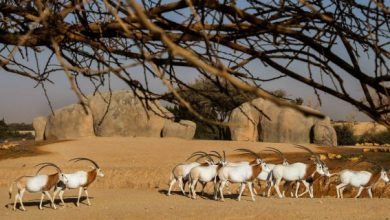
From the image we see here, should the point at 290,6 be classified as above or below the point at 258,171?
above

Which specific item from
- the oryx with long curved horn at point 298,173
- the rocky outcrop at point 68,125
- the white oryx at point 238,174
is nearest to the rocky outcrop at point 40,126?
the rocky outcrop at point 68,125

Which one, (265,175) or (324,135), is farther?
(324,135)

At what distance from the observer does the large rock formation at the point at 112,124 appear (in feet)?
124

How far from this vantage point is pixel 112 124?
1513 inches

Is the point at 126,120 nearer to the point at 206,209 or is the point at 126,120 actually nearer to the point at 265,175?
the point at 265,175

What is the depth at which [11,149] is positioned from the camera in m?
29.1

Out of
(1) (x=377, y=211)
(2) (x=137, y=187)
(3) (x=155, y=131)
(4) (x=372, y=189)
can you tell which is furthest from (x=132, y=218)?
(3) (x=155, y=131)

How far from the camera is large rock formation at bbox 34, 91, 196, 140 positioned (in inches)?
1494

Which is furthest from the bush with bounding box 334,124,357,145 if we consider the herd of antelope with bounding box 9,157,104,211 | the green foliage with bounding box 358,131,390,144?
the herd of antelope with bounding box 9,157,104,211

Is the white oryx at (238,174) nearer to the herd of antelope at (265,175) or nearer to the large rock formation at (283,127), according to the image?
the herd of antelope at (265,175)

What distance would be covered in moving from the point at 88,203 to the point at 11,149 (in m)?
15.3

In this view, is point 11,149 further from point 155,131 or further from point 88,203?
point 88,203

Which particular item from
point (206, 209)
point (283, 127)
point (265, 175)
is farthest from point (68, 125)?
point (206, 209)

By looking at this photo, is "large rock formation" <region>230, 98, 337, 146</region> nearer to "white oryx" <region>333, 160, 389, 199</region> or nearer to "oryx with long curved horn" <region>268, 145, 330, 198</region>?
"oryx with long curved horn" <region>268, 145, 330, 198</region>
